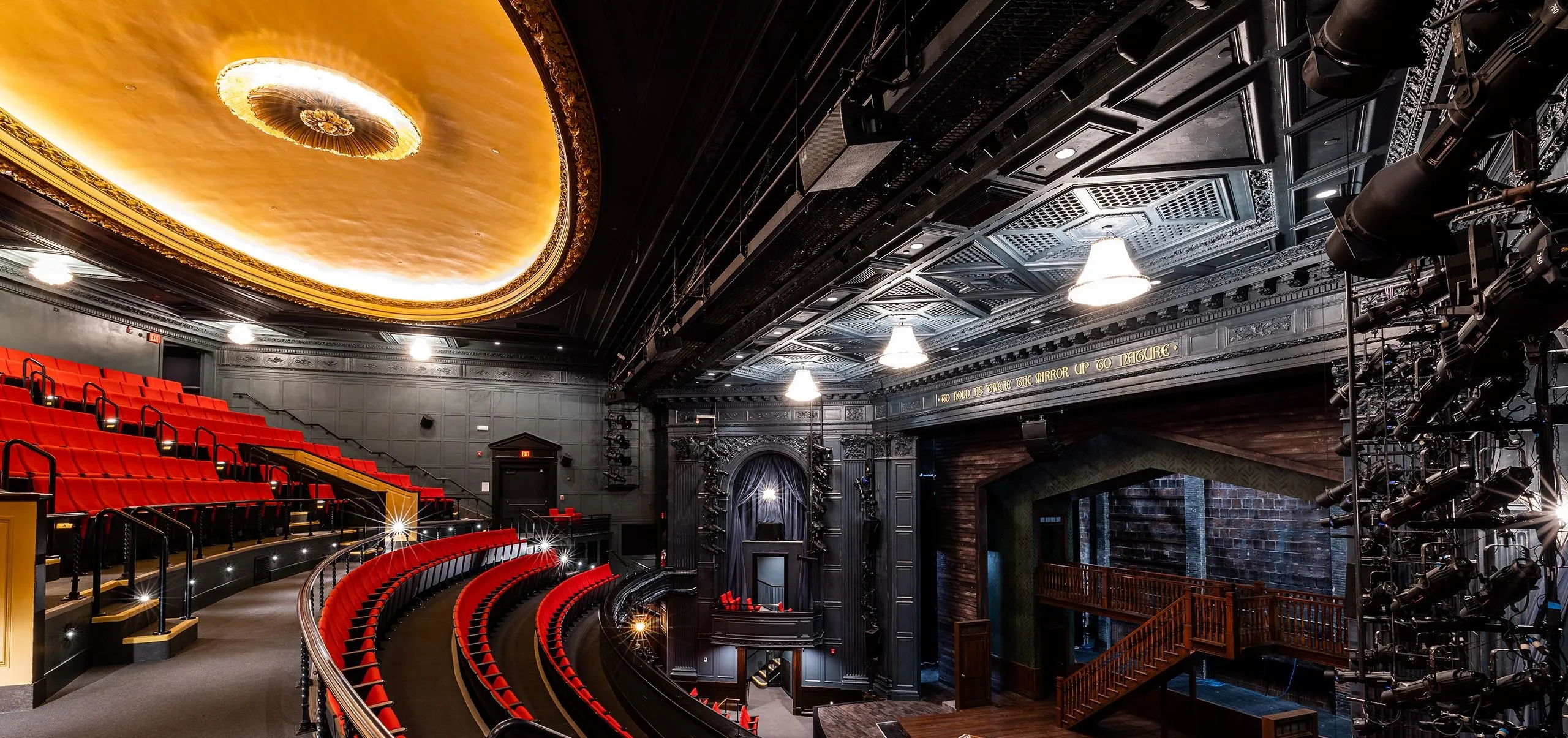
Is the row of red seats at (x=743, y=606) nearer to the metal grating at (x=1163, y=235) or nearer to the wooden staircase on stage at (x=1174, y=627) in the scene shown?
the wooden staircase on stage at (x=1174, y=627)

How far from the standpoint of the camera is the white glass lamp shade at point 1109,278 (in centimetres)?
599

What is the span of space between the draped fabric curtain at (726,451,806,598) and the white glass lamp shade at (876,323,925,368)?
7710 mm

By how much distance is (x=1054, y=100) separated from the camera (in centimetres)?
438

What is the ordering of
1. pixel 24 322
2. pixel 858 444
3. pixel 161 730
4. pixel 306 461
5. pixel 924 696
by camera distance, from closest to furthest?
pixel 161 730 → pixel 24 322 → pixel 306 461 → pixel 924 696 → pixel 858 444

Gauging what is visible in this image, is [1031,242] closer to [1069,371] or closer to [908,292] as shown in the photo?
[908,292]

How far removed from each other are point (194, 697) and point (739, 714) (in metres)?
11.5

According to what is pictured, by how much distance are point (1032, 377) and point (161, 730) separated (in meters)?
9.97

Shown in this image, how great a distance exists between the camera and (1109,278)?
6.07m

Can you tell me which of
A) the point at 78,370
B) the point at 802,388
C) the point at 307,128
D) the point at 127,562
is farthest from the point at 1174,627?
the point at 78,370

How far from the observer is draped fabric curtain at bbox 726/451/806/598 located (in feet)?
55.5

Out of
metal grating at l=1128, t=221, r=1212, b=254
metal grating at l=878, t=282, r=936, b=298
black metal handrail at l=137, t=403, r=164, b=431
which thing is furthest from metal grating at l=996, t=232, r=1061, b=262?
black metal handrail at l=137, t=403, r=164, b=431

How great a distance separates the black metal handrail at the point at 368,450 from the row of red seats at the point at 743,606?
5.55 meters

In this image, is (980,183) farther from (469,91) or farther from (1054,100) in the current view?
(469,91)

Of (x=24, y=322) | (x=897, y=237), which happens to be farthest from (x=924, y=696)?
(x=24, y=322)
